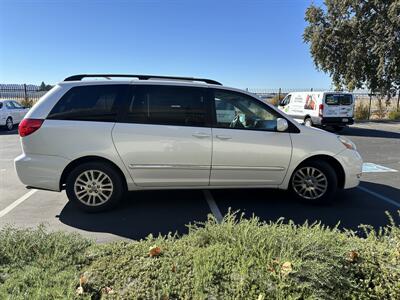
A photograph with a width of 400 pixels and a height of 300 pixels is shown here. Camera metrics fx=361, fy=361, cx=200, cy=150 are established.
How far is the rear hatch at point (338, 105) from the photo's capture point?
54.5 ft

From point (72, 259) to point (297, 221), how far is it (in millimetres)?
3045

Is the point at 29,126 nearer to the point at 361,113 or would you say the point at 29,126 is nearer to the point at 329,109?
the point at 329,109

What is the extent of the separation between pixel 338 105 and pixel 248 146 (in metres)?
13.1

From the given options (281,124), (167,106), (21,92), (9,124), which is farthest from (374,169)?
(21,92)

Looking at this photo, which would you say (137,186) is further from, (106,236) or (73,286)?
(73,286)

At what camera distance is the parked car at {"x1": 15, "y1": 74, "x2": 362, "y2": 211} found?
4.95m

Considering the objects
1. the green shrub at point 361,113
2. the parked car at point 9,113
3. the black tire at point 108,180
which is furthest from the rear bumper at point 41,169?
the green shrub at point 361,113

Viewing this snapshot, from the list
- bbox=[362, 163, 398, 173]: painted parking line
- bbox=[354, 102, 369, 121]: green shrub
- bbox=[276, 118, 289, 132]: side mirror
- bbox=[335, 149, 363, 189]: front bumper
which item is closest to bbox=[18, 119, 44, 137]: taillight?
bbox=[276, 118, 289, 132]: side mirror

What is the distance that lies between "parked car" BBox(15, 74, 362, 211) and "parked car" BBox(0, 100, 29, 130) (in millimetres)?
13107

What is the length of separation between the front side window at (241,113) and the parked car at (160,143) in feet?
0.05

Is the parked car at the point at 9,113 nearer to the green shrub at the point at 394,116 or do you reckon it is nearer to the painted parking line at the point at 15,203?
the painted parking line at the point at 15,203

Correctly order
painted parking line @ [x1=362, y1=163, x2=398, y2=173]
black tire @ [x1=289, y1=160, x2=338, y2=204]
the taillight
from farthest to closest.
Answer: painted parking line @ [x1=362, y1=163, x2=398, y2=173]
black tire @ [x1=289, y1=160, x2=338, y2=204]
the taillight

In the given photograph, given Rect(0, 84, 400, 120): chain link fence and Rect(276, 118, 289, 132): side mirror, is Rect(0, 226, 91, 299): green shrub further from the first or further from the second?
Rect(0, 84, 400, 120): chain link fence

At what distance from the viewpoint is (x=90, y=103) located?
5066 mm
